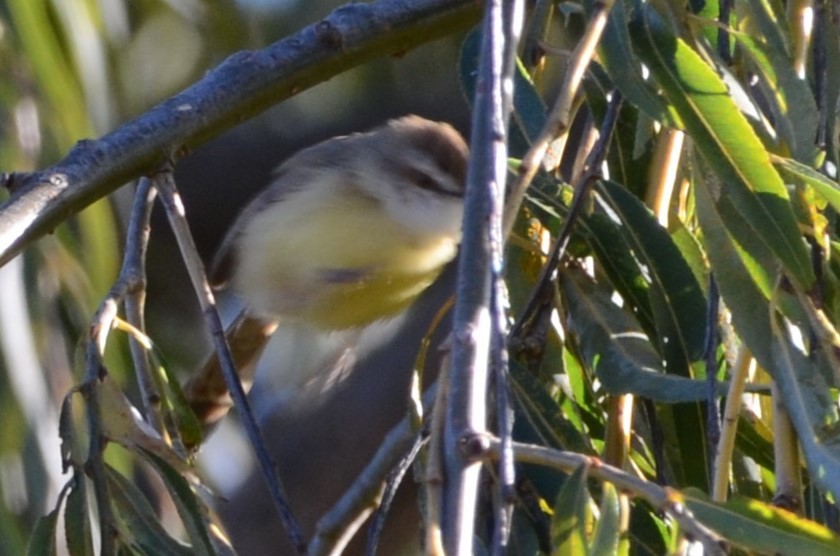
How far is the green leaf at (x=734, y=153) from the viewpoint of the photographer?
3.47 feet

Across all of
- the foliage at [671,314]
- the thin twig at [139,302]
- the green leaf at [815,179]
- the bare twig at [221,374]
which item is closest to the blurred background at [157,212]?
the bare twig at [221,374]

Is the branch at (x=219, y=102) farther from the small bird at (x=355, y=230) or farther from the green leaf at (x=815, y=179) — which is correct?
the small bird at (x=355, y=230)

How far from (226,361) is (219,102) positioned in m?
0.32

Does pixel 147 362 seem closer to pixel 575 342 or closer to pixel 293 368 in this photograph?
pixel 575 342

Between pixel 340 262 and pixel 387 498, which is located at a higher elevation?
pixel 340 262

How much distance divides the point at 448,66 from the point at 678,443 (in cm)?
249

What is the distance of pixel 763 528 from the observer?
33.3 inches

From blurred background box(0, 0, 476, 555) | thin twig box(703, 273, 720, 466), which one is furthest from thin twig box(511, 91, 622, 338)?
blurred background box(0, 0, 476, 555)

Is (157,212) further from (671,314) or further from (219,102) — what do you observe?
(671,314)

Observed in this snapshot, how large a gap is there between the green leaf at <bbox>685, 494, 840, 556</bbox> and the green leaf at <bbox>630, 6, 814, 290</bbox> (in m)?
0.25

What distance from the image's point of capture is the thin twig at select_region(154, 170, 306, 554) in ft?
3.20

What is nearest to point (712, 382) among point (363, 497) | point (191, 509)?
point (191, 509)

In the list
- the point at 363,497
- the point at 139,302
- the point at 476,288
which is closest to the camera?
the point at 476,288

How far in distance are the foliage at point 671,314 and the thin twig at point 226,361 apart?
125mm
